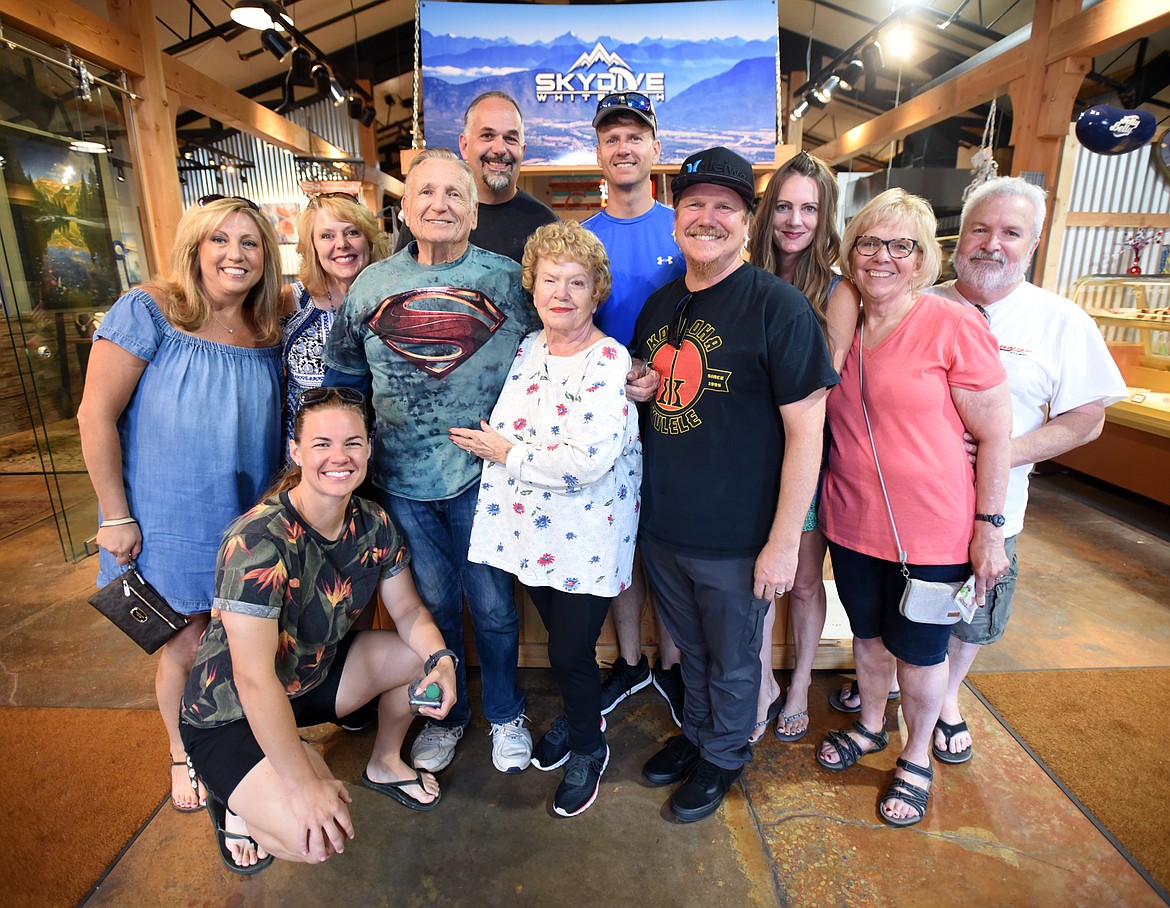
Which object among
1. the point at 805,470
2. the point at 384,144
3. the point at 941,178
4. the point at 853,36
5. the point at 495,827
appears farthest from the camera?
the point at 384,144

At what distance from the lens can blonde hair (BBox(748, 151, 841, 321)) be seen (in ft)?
6.16

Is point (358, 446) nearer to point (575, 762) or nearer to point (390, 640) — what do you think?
point (390, 640)

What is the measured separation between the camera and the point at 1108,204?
21.6 feet

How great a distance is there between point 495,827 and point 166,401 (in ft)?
5.04

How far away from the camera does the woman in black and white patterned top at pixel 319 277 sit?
6.70 ft


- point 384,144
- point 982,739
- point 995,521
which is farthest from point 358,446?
point 384,144

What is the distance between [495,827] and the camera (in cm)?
189

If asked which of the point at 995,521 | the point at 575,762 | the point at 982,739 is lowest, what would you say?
the point at 982,739

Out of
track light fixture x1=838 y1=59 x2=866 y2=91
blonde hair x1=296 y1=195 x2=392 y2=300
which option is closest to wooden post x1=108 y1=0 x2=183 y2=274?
blonde hair x1=296 y1=195 x2=392 y2=300

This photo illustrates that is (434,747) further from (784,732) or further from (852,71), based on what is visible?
(852,71)

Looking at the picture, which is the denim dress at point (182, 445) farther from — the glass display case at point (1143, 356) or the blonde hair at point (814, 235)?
the glass display case at point (1143, 356)

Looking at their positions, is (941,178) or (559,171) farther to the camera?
(941,178)

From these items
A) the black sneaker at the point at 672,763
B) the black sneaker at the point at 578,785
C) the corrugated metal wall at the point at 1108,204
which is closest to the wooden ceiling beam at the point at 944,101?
the corrugated metal wall at the point at 1108,204

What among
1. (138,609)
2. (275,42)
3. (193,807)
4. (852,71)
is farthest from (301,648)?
(852,71)
